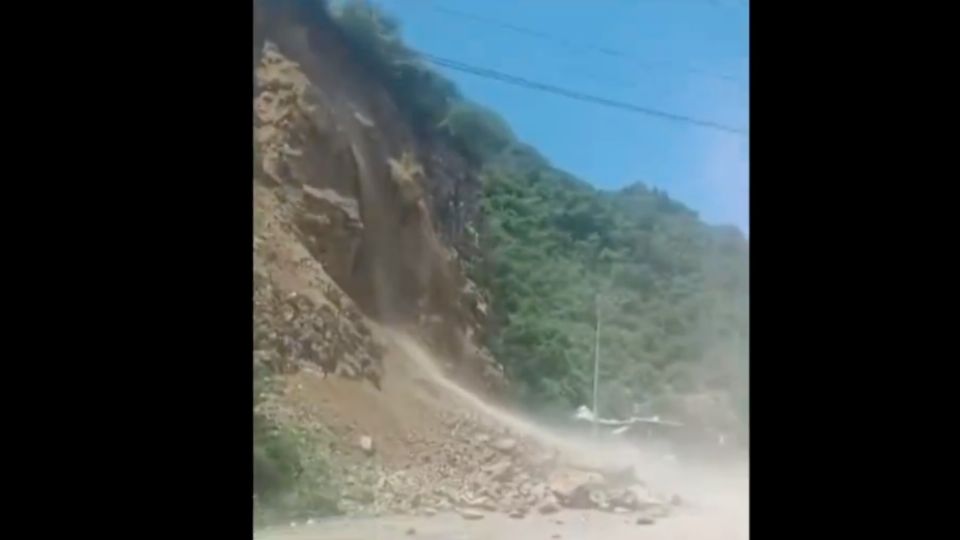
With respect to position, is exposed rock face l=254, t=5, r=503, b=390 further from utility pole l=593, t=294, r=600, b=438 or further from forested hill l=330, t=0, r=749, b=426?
utility pole l=593, t=294, r=600, b=438

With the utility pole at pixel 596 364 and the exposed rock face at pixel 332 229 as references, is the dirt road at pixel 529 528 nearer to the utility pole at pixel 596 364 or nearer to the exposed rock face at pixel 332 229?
the utility pole at pixel 596 364

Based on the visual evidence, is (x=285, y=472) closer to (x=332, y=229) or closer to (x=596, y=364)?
(x=332, y=229)

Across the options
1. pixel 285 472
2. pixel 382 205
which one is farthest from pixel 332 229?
pixel 285 472

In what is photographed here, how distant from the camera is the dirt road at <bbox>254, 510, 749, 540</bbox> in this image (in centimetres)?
141

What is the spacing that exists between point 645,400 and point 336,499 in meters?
0.44

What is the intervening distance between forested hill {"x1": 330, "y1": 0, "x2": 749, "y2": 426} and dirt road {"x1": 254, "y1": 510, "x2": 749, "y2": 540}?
156 mm

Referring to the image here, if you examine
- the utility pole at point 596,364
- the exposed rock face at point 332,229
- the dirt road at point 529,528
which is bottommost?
the dirt road at point 529,528

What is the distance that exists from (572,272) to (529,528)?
352 millimetres

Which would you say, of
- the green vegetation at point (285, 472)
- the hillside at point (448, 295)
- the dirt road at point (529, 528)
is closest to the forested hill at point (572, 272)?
the hillside at point (448, 295)

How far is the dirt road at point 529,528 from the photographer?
1.41m

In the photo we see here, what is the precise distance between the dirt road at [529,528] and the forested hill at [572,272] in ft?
Result: 0.51

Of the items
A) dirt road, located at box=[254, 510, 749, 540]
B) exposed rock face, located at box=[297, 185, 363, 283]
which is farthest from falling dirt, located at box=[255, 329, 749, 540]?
exposed rock face, located at box=[297, 185, 363, 283]
